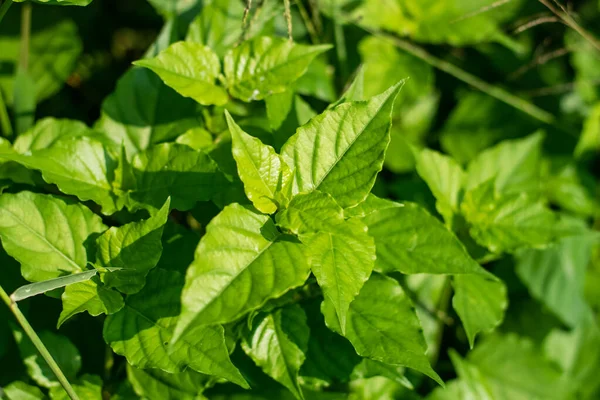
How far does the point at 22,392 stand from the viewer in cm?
145

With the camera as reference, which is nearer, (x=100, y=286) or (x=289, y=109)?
(x=100, y=286)

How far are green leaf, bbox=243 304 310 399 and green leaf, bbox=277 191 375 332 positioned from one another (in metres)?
0.24

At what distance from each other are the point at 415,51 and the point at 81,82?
150 cm

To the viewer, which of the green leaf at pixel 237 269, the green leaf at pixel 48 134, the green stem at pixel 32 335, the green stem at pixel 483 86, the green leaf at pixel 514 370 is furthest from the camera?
the green stem at pixel 483 86

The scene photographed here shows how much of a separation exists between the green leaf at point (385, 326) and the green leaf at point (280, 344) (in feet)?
0.38

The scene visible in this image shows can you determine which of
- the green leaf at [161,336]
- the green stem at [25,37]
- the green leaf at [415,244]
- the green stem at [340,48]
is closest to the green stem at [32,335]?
the green leaf at [161,336]

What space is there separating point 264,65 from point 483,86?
4.37 ft

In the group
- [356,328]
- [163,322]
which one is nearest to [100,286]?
[163,322]

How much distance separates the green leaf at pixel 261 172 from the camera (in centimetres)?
125

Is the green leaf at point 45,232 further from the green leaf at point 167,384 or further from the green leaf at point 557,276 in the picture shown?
the green leaf at point 557,276

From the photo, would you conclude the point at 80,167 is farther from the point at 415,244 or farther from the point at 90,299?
the point at 415,244

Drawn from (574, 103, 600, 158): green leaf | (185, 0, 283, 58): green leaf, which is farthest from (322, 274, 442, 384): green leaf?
(574, 103, 600, 158): green leaf

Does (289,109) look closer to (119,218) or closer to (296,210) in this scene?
(296,210)

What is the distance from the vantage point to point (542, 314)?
2551mm
